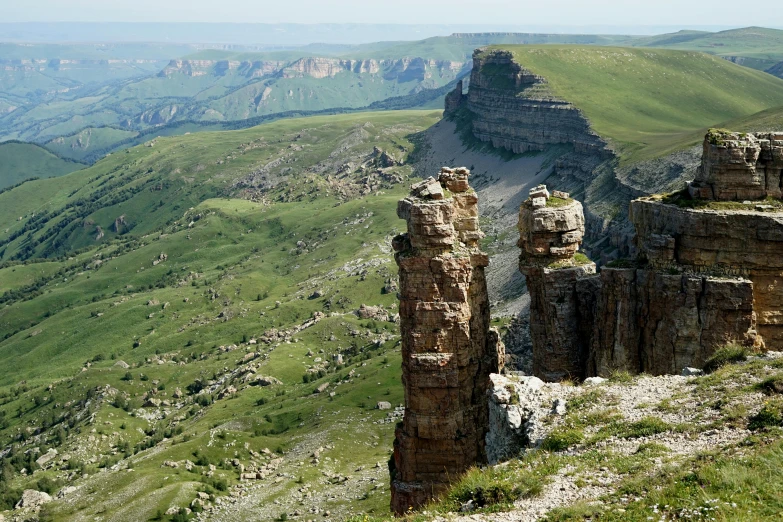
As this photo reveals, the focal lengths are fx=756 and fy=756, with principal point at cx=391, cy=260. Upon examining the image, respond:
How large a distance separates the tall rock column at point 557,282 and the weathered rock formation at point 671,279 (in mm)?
69

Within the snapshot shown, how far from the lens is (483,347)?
49.5 metres

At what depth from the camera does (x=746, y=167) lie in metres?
47.2

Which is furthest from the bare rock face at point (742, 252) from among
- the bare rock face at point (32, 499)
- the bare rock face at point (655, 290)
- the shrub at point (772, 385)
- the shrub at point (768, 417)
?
the bare rock face at point (32, 499)

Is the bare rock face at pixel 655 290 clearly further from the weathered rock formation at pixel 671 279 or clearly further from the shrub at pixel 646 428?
the shrub at pixel 646 428

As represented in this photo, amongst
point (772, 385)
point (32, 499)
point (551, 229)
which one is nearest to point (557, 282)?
point (551, 229)

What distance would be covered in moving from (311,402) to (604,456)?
121218 mm

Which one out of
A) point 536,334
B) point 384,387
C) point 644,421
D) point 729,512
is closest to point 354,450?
point 384,387

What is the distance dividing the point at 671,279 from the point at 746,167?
8374 mm

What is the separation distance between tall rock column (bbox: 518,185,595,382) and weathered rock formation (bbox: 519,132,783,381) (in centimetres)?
7

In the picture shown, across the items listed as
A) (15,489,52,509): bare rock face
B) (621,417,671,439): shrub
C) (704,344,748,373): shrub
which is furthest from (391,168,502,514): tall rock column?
(15,489,52,509): bare rock face

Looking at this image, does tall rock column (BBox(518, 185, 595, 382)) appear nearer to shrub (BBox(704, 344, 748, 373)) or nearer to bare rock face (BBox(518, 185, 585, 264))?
bare rock face (BBox(518, 185, 585, 264))

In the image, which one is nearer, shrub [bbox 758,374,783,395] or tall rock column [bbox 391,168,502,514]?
shrub [bbox 758,374,783,395]

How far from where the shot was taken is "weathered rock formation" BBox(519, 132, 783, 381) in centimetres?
4575

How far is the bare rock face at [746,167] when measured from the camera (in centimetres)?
4725
